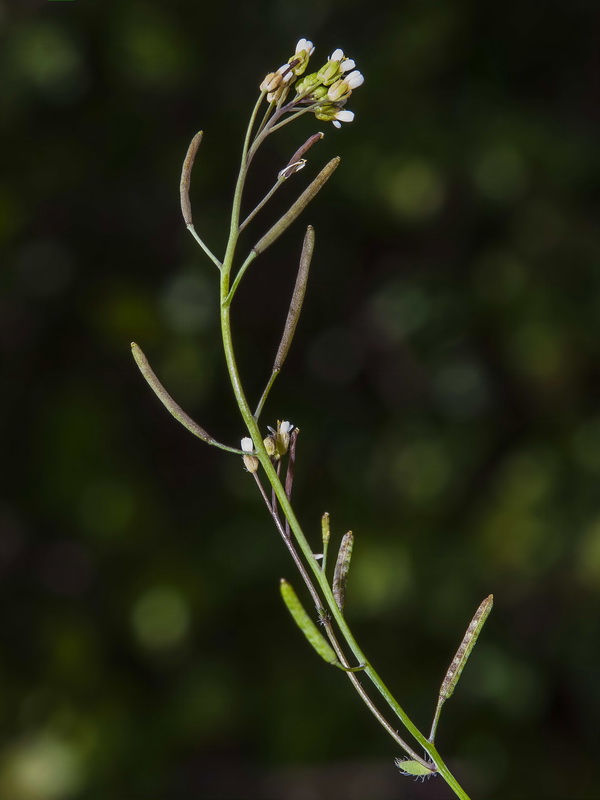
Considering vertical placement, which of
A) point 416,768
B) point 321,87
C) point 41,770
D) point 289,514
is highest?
point 321,87

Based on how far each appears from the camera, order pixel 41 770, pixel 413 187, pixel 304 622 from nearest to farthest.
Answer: pixel 304 622 → pixel 41 770 → pixel 413 187

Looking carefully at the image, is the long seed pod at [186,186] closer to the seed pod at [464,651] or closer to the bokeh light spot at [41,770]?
the seed pod at [464,651]

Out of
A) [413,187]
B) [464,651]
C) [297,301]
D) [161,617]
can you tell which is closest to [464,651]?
[464,651]

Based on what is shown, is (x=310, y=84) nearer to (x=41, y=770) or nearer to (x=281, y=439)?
(x=281, y=439)

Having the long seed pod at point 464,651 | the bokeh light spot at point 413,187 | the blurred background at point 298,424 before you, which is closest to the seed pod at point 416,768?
the long seed pod at point 464,651

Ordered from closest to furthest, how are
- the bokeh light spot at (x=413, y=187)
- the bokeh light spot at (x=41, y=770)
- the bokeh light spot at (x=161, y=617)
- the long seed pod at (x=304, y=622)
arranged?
the long seed pod at (x=304, y=622) → the bokeh light spot at (x=41, y=770) → the bokeh light spot at (x=161, y=617) → the bokeh light spot at (x=413, y=187)

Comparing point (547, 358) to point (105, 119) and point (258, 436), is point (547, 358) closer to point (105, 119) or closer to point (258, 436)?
point (105, 119)

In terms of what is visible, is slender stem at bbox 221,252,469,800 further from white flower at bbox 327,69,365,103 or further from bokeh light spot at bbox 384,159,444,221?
bokeh light spot at bbox 384,159,444,221
